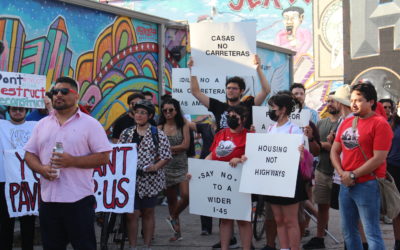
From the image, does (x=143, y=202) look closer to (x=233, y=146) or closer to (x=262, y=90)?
(x=233, y=146)

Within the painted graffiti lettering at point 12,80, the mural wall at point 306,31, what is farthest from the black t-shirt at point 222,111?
the mural wall at point 306,31

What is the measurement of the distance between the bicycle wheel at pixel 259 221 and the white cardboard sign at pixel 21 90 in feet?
10.5

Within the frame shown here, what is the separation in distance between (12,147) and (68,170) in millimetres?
2019

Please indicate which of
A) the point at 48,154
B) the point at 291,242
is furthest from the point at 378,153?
the point at 48,154

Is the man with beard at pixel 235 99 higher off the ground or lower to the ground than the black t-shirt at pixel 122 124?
higher

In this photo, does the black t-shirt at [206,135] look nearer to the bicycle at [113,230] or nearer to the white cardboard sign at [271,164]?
the bicycle at [113,230]

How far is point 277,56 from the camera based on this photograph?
17.9 m

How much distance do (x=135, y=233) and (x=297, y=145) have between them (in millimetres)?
2203

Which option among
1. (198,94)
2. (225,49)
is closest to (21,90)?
(198,94)

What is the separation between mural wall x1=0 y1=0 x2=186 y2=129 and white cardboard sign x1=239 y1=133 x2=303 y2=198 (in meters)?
3.64

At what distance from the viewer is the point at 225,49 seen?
812cm

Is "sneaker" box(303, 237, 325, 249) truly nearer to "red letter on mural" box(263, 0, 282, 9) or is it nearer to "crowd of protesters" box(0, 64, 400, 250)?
"crowd of protesters" box(0, 64, 400, 250)

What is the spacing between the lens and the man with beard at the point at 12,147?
686cm

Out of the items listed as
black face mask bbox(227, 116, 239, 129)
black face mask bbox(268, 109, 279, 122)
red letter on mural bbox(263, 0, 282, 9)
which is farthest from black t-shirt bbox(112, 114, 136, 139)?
red letter on mural bbox(263, 0, 282, 9)
